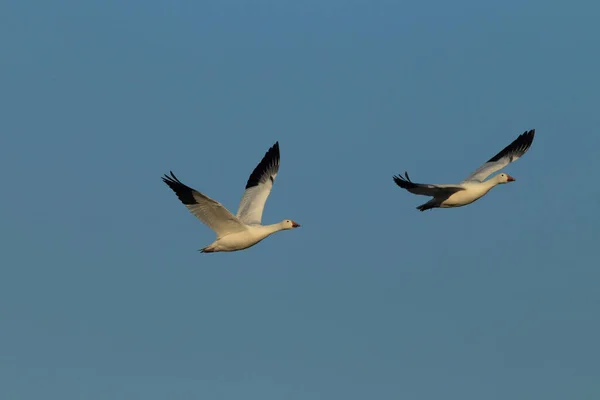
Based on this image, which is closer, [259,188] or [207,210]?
[207,210]

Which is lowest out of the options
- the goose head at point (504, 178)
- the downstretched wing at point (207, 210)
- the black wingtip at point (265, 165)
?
the downstretched wing at point (207, 210)

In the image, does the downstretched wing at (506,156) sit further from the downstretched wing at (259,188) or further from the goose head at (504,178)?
the downstretched wing at (259,188)

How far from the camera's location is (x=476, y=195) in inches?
1203

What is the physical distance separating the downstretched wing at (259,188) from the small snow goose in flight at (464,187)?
3.95 metres

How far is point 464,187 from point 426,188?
Answer: 4.72 ft

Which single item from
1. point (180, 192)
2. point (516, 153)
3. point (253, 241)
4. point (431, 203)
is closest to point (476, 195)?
point (431, 203)

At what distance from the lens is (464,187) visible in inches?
1189

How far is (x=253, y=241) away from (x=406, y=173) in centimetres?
453

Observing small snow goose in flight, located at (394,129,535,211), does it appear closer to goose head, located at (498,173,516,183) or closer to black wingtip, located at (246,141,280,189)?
goose head, located at (498,173,516,183)

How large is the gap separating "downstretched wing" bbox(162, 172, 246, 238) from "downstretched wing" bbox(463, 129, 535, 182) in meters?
8.97

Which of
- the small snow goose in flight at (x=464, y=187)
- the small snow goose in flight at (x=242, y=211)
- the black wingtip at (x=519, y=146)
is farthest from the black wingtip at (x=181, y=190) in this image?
the black wingtip at (x=519, y=146)

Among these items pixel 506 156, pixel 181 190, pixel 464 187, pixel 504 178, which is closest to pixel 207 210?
pixel 181 190

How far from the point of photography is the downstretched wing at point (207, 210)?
86.9 feet

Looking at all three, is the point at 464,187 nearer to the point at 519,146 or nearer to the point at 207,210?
the point at 519,146
